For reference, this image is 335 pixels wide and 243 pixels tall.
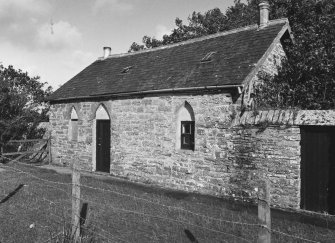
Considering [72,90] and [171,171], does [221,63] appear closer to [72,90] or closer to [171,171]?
[171,171]

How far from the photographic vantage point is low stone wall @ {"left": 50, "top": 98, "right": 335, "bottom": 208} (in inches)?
398

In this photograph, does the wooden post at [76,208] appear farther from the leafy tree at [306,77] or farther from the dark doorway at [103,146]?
the dark doorway at [103,146]

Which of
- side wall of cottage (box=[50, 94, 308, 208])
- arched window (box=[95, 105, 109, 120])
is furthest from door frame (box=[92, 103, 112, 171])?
side wall of cottage (box=[50, 94, 308, 208])

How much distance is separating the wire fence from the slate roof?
481cm

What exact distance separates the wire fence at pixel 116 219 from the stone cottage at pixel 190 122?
6.87ft

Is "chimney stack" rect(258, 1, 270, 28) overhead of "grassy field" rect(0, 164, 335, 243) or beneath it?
overhead

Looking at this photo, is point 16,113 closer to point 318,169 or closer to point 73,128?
point 73,128

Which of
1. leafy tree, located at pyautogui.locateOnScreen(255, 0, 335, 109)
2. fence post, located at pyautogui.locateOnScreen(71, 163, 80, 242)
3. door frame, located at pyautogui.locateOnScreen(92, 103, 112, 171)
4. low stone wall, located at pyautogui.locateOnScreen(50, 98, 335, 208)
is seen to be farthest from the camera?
door frame, located at pyautogui.locateOnScreen(92, 103, 112, 171)

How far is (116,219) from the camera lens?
8391 mm

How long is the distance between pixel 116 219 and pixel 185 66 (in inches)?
326

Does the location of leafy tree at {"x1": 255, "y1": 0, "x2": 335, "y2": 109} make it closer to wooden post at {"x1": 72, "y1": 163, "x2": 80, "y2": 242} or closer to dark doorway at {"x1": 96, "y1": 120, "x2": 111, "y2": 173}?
wooden post at {"x1": 72, "y1": 163, "x2": 80, "y2": 242}

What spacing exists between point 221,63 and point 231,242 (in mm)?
8025

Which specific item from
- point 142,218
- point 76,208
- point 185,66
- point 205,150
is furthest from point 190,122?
point 76,208

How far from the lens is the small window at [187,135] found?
13116mm
